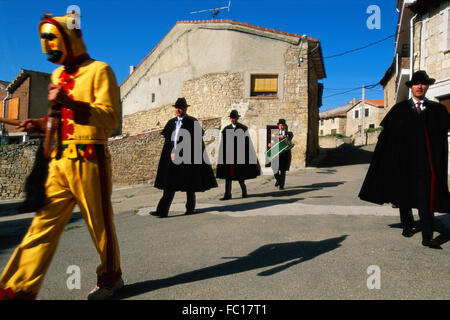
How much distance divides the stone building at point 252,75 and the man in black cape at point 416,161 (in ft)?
36.1

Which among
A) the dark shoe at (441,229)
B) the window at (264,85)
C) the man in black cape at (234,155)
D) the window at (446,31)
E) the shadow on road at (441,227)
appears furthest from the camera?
the window at (264,85)

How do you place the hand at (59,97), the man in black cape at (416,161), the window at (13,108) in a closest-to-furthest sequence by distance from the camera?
the hand at (59,97) < the man in black cape at (416,161) < the window at (13,108)

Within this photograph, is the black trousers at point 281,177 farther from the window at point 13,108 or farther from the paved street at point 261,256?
the window at point 13,108

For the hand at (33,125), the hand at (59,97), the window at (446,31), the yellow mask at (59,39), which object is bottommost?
the hand at (33,125)

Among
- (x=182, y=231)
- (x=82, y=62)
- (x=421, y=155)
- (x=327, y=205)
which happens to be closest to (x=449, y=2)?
(x=327, y=205)

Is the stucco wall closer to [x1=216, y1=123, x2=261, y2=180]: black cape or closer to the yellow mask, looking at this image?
[x1=216, y1=123, x2=261, y2=180]: black cape

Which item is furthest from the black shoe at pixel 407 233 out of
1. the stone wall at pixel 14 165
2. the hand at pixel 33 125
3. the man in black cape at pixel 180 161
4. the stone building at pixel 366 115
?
the stone building at pixel 366 115

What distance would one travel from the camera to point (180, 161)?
17.7 feet

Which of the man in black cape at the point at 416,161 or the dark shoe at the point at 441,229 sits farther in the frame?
the dark shoe at the point at 441,229

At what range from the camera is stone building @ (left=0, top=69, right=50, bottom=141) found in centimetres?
2767

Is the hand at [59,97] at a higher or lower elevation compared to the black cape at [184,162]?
higher

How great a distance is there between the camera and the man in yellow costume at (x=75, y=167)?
208 centimetres

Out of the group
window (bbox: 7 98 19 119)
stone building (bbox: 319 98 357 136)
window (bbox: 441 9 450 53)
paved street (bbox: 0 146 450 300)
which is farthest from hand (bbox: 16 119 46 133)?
stone building (bbox: 319 98 357 136)
